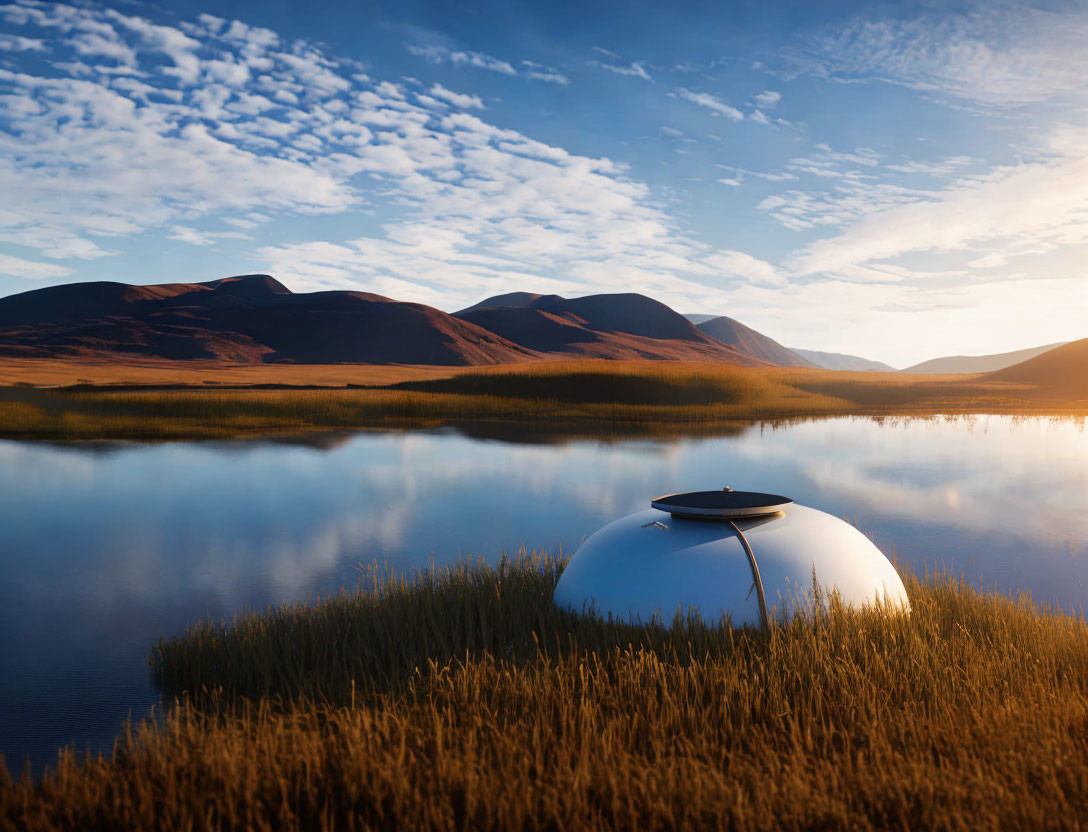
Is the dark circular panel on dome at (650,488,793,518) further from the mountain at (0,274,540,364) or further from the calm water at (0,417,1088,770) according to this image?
the mountain at (0,274,540,364)

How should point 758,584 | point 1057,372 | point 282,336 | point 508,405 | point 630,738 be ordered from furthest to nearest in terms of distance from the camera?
point 282,336 < point 1057,372 < point 508,405 < point 758,584 < point 630,738

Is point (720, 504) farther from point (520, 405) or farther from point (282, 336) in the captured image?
point (282, 336)

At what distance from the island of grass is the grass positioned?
23990mm

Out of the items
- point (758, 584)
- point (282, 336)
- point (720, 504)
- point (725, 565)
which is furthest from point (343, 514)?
point (282, 336)

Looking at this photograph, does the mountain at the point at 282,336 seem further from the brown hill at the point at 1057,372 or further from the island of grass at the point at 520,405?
the island of grass at the point at 520,405

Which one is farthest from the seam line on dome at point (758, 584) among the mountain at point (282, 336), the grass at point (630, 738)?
the mountain at point (282, 336)

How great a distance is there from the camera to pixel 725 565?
5.71 m

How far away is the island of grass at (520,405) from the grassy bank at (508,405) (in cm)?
6

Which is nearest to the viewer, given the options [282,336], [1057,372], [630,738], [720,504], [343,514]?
[630,738]

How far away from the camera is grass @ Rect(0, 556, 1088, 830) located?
11.7 feet

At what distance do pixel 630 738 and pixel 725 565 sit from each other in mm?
1901

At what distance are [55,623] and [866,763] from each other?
380 inches

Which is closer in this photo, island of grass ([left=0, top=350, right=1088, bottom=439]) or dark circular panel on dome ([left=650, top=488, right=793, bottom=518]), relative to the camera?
dark circular panel on dome ([left=650, top=488, right=793, bottom=518])

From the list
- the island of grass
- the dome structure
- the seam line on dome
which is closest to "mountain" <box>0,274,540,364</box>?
the island of grass
